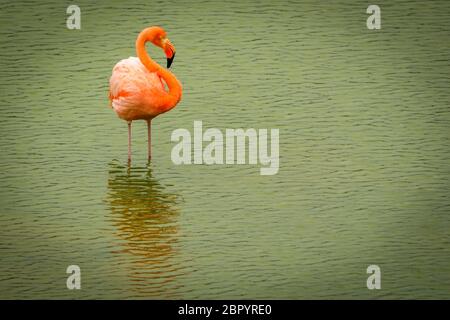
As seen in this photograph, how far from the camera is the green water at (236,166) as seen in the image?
5.54 metres

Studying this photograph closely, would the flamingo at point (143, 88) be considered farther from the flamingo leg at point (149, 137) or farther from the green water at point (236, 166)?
the green water at point (236, 166)

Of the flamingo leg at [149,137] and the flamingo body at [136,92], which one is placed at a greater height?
the flamingo body at [136,92]

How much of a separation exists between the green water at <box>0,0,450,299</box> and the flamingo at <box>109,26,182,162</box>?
0.83 feet

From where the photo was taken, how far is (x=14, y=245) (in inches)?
228

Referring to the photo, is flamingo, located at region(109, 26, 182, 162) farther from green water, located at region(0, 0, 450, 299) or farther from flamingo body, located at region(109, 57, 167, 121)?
green water, located at region(0, 0, 450, 299)

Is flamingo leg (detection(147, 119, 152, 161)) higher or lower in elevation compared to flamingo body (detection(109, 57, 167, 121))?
lower

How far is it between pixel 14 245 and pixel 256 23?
313 cm

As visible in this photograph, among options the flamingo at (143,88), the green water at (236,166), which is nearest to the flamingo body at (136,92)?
the flamingo at (143,88)

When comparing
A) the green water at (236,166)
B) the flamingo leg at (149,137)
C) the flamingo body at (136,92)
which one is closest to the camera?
the green water at (236,166)

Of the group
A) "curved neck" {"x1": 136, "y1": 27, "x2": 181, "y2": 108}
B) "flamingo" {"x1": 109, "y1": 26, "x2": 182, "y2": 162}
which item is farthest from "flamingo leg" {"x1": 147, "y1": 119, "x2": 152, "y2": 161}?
"curved neck" {"x1": 136, "y1": 27, "x2": 181, "y2": 108}

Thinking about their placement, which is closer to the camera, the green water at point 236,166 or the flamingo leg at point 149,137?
the green water at point 236,166

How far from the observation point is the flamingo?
6.88m
